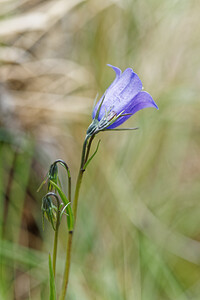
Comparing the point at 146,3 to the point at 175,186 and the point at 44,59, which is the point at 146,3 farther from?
the point at 175,186

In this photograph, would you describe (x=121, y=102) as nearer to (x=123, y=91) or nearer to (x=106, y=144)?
(x=123, y=91)

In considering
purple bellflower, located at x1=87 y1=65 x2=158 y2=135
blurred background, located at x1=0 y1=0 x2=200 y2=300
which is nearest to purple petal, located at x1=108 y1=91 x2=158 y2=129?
purple bellflower, located at x1=87 y1=65 x2=158 y2=135

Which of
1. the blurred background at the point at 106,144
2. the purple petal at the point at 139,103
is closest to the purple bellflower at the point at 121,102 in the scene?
the purple petal at the point at 139,103

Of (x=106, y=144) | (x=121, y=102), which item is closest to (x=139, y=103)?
(x=121, y=102)

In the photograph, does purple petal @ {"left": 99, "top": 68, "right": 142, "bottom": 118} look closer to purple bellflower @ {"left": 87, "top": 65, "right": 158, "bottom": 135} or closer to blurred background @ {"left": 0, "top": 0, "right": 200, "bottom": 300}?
purple bellflower @ {"left": 87, "top": 65, "right": 158, "bottom": 135}

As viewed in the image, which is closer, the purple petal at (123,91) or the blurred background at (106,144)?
the purple petal at (123,91)

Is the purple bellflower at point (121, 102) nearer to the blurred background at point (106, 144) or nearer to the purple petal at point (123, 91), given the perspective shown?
the purple petal at point (123, 91)
